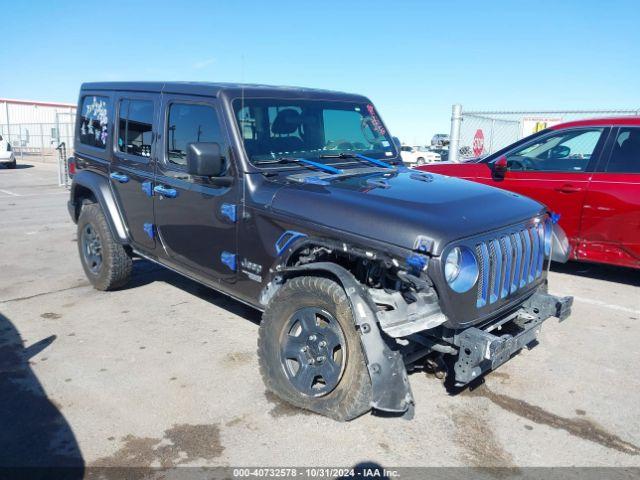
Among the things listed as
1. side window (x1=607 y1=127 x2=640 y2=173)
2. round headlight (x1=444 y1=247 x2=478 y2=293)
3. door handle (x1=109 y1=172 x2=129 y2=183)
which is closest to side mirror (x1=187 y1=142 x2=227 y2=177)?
door handle (x1=109 y1=172 x2=129 y2=183)

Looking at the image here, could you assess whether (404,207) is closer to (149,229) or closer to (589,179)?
(149,229)

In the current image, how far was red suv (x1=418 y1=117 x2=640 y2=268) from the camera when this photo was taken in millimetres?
5660

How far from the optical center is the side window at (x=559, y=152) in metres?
6.09

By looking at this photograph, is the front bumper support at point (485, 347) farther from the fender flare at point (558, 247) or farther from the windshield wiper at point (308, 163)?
the windshield wiper at point (308, 163)

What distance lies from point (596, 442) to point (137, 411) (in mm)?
2793

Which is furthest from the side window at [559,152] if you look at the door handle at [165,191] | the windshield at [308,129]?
the door handle at [165,191]

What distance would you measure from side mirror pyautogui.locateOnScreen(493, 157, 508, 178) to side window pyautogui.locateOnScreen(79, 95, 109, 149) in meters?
Answer: 4.38

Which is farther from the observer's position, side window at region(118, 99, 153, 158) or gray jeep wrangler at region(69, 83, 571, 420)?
side window at region(118, 99, 153, 158)

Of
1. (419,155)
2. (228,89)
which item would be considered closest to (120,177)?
(228,89)

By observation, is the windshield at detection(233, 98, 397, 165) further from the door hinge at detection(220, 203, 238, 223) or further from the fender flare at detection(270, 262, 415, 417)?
the fender flare at detection(270, 262, 415, 417)

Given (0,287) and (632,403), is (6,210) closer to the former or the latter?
(0,287)

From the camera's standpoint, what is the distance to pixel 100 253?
553 cm

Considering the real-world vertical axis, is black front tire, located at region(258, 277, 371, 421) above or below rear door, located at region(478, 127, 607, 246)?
below

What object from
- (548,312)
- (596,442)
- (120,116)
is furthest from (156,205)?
(596,442)
